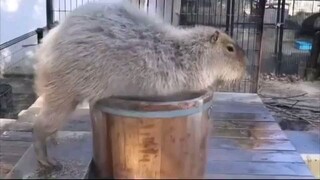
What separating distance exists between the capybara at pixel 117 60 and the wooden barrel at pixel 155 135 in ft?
0.29

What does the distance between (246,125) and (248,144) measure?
1.21 ft

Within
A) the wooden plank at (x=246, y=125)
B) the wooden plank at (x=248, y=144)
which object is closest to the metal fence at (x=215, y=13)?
the wooden plank at (x=246, y=125)

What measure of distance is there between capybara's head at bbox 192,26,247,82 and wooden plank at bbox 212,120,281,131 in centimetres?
73

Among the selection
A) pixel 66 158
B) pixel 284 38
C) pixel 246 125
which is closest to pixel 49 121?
pixel 66 158

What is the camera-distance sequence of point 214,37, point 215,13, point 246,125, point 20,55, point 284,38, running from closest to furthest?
point 214,37 → point 246,125 → point 20,55 → point 215,13 → point 284,38

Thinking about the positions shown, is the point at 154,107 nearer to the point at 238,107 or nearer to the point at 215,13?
the point at 238,107

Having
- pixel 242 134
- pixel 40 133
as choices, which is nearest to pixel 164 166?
pixel 40 133

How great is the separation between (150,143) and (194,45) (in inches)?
19.4

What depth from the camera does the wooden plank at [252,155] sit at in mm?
2560

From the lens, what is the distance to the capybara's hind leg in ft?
7.39

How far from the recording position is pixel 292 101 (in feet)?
16.0

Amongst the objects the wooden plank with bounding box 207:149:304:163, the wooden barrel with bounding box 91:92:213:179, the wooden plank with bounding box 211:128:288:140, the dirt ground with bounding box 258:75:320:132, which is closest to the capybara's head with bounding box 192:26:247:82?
the wooden barrel with bounding box 91:92:213:179

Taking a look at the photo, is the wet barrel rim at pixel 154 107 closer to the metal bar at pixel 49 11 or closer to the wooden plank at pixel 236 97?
the wooden plank at pixel 236 97

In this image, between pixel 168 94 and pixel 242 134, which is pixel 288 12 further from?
pixel 168 94
